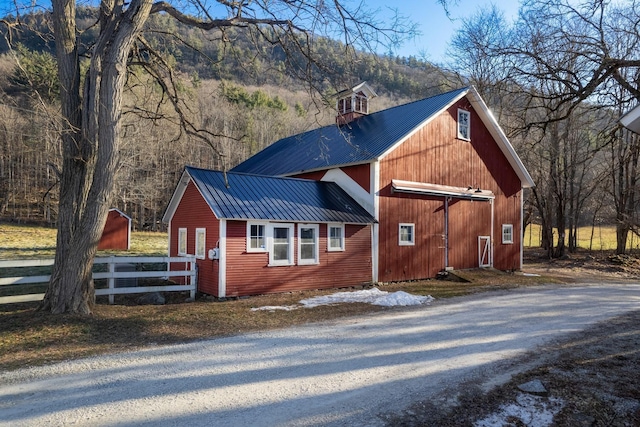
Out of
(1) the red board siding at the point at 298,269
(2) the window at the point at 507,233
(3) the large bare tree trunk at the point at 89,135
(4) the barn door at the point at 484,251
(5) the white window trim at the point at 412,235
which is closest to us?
(3) the large bare tree trunk at the point at 89,135

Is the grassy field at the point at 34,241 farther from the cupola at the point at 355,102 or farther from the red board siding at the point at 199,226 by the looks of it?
the cupola at the point at 355,102

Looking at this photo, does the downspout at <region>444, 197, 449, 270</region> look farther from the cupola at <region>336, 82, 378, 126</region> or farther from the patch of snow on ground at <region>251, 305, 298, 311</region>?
the patch of snow on ground at <region>251, 305, 298, 311</region>

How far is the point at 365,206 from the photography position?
15.7 m

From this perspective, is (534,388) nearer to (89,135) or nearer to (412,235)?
(89,135)

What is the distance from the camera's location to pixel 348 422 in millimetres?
4027

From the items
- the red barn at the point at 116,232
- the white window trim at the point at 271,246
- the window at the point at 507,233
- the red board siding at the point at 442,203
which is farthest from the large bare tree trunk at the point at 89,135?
the red barn at the point at 116,232

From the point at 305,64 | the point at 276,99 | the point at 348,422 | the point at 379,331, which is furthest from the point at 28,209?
the point at 348,422

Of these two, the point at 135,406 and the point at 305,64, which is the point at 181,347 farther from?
the point at 305,64

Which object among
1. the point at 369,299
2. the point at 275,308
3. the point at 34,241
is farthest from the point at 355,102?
the point at 34,241

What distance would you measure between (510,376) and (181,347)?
4.60 metres

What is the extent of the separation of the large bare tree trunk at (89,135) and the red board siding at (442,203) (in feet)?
30.4

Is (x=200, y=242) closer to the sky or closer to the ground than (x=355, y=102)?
closer to the ground

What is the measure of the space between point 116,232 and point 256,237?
17.5 metres

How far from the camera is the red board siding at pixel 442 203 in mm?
16031
